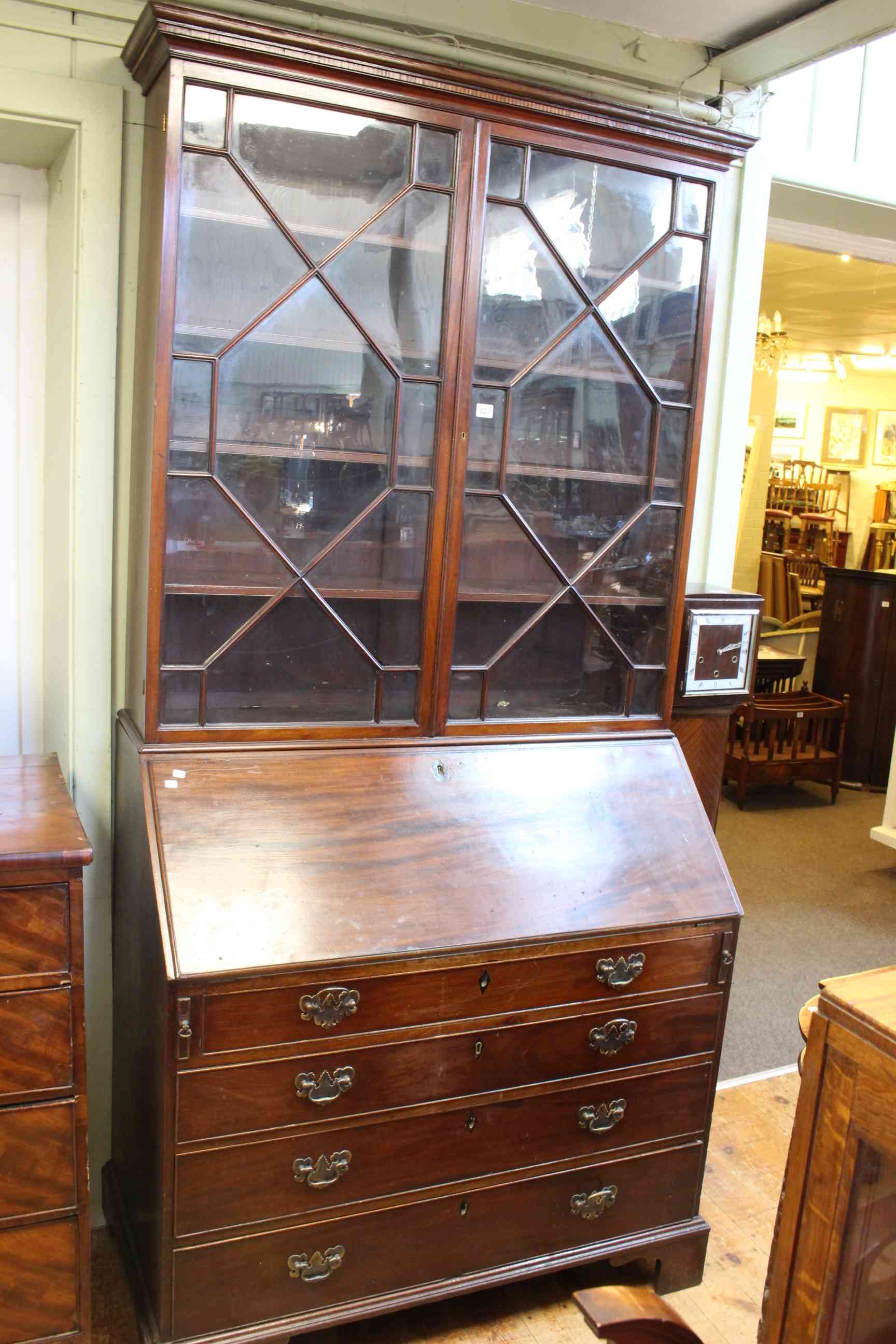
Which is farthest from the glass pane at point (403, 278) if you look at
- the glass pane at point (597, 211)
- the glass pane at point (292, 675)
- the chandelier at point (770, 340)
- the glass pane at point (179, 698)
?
the chandelier at point (770, 340)

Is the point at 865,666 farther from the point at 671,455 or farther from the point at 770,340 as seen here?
the point at 671,455

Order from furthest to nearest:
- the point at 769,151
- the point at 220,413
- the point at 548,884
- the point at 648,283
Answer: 1. the point at 769,151
2. the point at 648,283
3. the point at 548,884
4. the point at 220,413

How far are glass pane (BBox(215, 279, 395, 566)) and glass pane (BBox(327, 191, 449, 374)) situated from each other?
4 centimetres

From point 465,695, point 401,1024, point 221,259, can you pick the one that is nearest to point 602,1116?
point 401,1024

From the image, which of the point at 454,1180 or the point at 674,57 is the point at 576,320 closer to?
the point at 674,57

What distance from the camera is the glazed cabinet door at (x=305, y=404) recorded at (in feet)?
6.61

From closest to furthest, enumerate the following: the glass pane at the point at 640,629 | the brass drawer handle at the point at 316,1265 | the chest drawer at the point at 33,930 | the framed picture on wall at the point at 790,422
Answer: the chest drawer at the point at 33,930, the brass drawer handle at the point at 316,1265, the glass pane at the point at 640,629, the framed picture on wall at the point at 790,422

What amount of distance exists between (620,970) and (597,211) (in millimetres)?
1543

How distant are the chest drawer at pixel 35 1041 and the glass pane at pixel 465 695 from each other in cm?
93

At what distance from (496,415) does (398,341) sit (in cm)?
25

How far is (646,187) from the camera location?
2354 mm

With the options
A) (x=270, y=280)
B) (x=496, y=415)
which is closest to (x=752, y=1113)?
(x=496, y=415)

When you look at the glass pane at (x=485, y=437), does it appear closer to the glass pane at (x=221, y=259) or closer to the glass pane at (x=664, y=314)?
the glass pane at (x=664, y=314)

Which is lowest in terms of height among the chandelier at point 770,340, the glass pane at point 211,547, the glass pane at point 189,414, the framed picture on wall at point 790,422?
the glass pane at point 211,547
